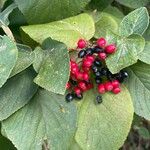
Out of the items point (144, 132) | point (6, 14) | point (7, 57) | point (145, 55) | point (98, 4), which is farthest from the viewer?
point (144, 132)

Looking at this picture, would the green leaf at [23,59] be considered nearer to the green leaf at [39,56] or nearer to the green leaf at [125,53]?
the green leaf at [39,56]

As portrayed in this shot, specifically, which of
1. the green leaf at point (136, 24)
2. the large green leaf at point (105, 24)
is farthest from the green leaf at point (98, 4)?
the green leaf at point (136, 24)

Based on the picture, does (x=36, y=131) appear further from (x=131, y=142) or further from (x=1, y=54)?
(x=131, y=142)

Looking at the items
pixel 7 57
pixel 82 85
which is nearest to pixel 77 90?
pixel 82 85

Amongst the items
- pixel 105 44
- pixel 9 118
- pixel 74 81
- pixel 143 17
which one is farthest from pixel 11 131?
pixel 143 17

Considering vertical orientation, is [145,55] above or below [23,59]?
below

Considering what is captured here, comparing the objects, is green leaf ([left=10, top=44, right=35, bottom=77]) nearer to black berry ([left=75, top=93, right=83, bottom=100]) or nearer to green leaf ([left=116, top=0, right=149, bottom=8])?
black berry ([left=75, top=93, right=83, bottom=100])

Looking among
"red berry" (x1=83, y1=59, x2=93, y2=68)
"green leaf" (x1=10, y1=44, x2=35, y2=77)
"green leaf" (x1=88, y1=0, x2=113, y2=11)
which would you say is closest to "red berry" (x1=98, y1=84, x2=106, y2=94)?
"red berry" (x1=83, y1=59, x2=93, y2=68)

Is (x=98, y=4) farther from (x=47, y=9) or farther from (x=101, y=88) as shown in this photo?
(x=101, y=88)
